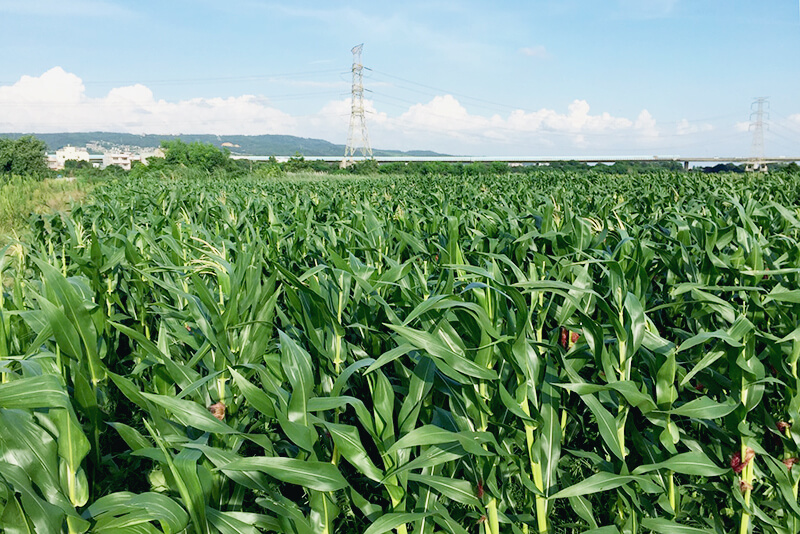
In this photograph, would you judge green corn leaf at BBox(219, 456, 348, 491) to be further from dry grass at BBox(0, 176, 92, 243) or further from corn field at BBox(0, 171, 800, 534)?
dry grass at BBox(0, 176, 92, 243)

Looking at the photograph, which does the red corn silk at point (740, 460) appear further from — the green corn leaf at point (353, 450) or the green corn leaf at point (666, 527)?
the green corn leaf at point (353, 450)

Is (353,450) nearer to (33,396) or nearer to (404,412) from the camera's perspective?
(404,412)

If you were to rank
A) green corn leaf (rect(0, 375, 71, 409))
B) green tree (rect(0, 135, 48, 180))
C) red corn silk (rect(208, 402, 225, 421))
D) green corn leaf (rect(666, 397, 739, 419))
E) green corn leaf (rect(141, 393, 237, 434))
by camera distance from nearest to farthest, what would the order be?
green corn leaf (rect(0, 375, 71, 409)) → green corn leaf (rect(141, 393, 237, 434)) → green corn leaf (rect(666, 397, 739, 419)) → red corn silk (rect(208, 402, 225, 421)) → green tree (rect(0, 135, 48, 180))

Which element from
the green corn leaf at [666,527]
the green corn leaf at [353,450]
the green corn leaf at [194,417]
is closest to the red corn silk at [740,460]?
the green corn leaf at [666,527]

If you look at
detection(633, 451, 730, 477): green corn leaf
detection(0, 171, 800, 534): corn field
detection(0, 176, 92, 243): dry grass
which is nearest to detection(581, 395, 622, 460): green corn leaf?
detection(0, 171, 800, 534): corn field

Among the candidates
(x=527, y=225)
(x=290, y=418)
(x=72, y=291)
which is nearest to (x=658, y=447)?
(x=290, y=418)

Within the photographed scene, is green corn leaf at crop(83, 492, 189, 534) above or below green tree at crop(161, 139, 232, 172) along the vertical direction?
below

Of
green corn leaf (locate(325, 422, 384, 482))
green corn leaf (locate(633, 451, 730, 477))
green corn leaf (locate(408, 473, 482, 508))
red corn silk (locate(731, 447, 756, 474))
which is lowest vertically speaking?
red corn silk (locate(731, 447, 756, 474))

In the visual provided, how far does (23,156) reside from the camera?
50.1 m

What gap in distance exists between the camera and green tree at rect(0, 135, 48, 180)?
49.4 meters

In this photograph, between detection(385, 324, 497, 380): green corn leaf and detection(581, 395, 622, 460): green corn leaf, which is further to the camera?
detection(581, 395, 622, 460): green corn leaf

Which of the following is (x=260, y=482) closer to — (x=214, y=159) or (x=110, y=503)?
(x=110, y=503)

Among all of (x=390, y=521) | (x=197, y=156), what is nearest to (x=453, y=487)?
(x=390, y=521)

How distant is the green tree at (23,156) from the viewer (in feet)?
162
